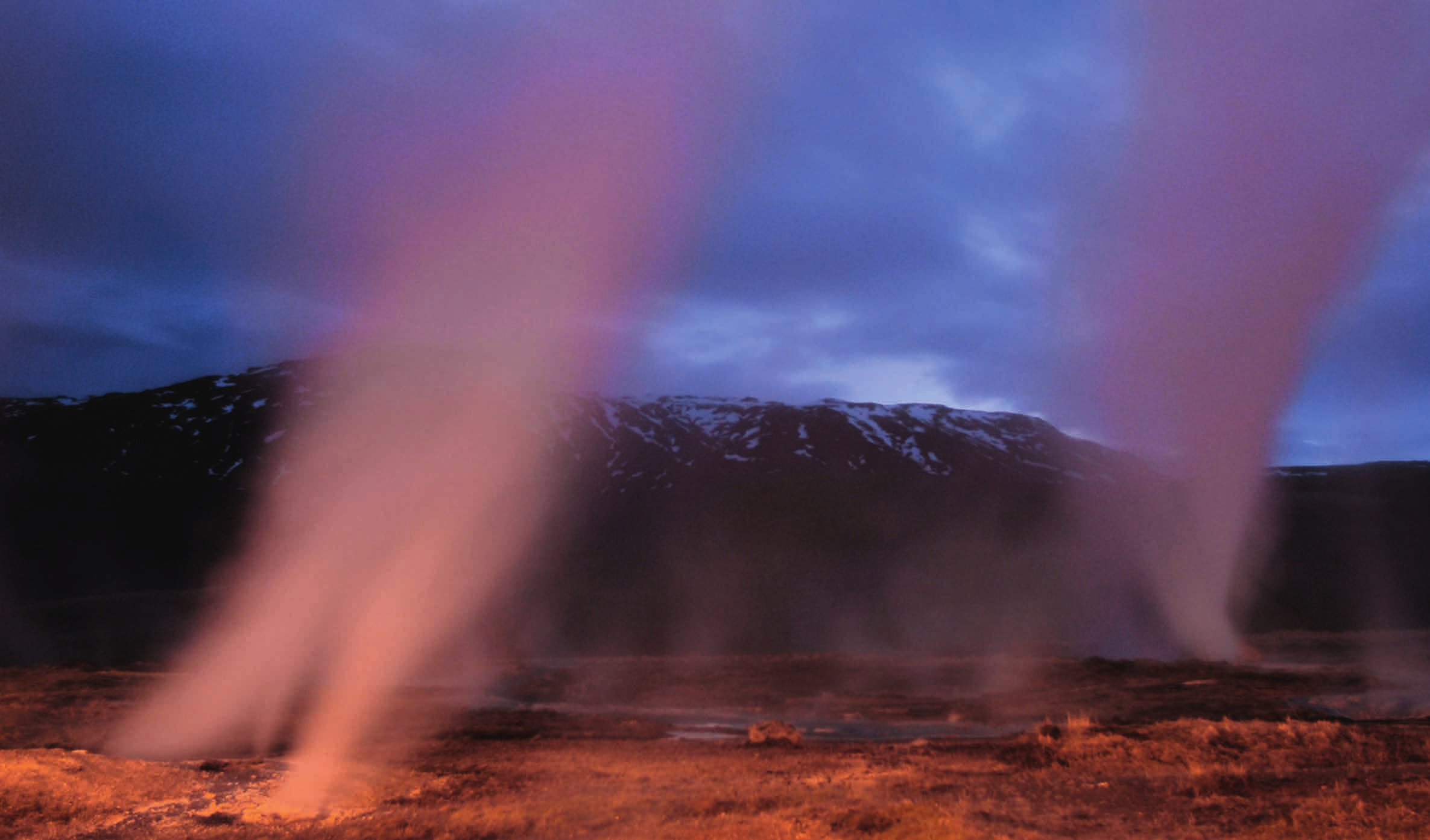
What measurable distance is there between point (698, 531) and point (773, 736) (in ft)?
217

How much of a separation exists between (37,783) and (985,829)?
12.6 meters

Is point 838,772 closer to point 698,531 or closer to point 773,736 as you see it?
point 773,736

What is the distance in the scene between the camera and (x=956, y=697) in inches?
1057

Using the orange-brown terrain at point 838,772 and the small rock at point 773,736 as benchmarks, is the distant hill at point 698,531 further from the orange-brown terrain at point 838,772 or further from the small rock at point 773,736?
the small rock at point 773,736

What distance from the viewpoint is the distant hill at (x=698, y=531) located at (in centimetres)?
5128

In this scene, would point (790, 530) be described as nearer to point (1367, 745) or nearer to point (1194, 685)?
point (1194, 685)

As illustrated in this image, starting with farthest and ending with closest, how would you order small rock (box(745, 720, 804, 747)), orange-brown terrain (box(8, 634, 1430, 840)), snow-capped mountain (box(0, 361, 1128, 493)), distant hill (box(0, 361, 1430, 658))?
snow-capped mountain (box(0, 361, 1128, 493)) < distant hill (box(0, 361, 1430, 658)) < small rock (box(745, 720, 804, 747)) < orange-brown terrain (box(8, 634, 1430, 840))

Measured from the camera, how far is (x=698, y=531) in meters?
85.7

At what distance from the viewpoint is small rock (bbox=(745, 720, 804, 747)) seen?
762 inches

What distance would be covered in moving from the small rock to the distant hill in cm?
2521

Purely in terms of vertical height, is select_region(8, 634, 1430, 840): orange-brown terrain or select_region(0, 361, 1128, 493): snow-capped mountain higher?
select_region(0, 361, 1128, 493): snow-capped mountain

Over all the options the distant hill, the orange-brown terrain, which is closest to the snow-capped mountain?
the distant hill

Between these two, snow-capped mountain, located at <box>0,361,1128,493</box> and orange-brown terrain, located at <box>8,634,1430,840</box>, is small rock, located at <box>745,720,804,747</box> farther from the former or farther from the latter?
snow-capped mountain, located at <box>0,361,1128,493</box>

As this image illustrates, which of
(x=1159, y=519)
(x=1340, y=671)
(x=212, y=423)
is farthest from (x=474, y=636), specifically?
(x=212, y=423)
